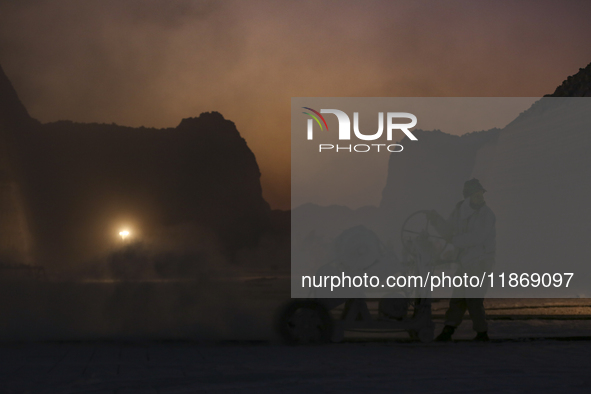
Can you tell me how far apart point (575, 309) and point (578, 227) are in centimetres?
4566

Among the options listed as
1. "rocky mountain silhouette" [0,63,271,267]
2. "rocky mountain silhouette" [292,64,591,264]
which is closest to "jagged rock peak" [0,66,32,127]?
"rocky mountain silhouette" [0,63,271,267]

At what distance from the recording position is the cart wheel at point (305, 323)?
7023mm

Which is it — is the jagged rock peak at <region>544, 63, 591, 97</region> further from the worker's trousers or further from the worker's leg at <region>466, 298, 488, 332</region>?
the worker's leg at <region>466, 298, 488, 332</region>

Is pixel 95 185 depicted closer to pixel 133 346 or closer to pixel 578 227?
pixel 578 227

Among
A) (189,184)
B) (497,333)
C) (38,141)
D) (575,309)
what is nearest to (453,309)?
(497,333)

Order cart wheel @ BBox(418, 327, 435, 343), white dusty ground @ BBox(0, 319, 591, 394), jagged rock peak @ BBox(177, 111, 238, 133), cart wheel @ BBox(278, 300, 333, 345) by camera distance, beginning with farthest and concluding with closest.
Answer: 1. jagged rock peak @ BBox(177, 111, 238, 133)
2. cart wheel @ BBox(418, 327, 435, 343)
3. cart wheel @ BBox(278, 300, 333, 345)
4. white dusty ground @ BBox(0, 319, 591, 394)

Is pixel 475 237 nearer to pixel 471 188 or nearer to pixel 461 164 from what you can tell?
pixel 471 188

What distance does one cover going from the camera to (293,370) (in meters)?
5.36

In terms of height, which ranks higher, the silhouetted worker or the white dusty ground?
the silhouetted worker

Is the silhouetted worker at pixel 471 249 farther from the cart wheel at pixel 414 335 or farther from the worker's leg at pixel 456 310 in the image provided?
the cart wheel at pixel 414 335

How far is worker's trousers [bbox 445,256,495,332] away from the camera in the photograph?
24.4ft

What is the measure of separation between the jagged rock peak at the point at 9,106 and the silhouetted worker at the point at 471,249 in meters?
55.5

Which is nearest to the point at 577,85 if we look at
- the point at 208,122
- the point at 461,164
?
the point at 461,164

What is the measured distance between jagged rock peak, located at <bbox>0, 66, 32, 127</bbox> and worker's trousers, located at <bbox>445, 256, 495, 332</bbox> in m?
55.9
